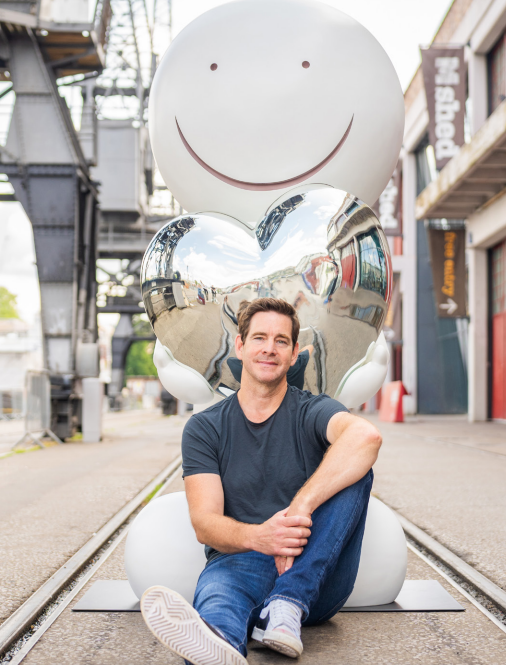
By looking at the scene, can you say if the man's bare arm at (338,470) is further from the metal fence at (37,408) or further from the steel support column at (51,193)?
the steel support column at (51,193)

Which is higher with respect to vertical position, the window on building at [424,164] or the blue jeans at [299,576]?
the window on building at [424,164]

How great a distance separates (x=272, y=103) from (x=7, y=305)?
56.0m

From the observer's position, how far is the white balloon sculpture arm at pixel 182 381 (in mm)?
3085

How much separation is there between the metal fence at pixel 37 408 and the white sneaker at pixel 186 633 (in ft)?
30.6

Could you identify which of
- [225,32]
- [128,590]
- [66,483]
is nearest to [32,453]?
[66,483]

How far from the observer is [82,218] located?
13148 mm

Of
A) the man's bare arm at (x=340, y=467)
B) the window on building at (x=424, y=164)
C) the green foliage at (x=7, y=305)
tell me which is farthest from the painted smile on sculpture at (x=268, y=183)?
the green foliage at (x=7, y=305)

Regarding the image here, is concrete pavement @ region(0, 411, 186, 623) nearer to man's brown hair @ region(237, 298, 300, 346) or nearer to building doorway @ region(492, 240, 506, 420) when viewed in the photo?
man's brown hair @ region(237, 298, 300, 346)

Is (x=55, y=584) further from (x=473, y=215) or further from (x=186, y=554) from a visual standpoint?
(x=473, y=215)

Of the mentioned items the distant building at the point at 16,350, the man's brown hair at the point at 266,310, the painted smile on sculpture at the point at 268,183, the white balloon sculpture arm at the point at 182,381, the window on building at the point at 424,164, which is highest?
the window on building at the point at 424,164

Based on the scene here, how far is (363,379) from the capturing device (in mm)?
3061

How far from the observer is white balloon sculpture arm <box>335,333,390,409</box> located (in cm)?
304

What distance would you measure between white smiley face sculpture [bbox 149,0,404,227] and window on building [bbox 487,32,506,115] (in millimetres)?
12864

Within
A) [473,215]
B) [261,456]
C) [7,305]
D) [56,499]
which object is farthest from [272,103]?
[7,305]
